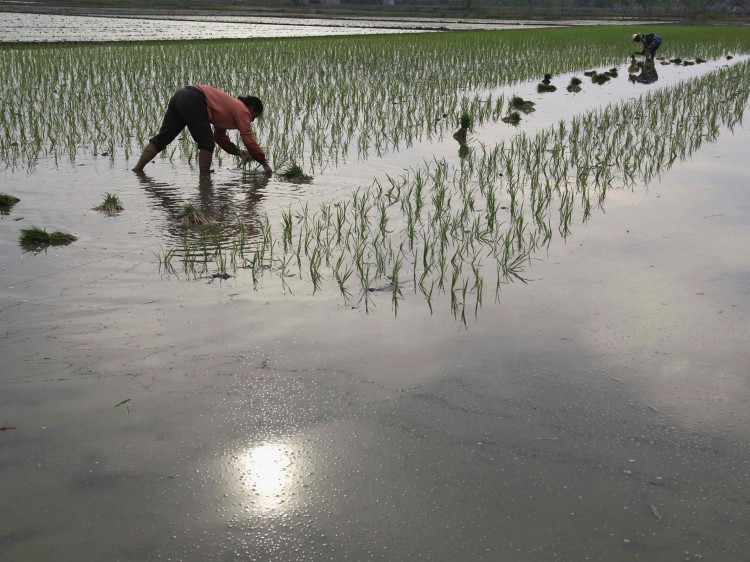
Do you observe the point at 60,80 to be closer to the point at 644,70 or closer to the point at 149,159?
the point at 149,159

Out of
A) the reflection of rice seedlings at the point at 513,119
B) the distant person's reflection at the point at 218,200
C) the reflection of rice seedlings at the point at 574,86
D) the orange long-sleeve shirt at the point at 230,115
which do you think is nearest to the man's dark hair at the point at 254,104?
the orange long-sleeve shirt at the point at 230,115

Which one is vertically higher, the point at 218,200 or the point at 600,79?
the point at 600,79

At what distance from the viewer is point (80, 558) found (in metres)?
1.76

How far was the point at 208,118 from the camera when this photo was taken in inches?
237

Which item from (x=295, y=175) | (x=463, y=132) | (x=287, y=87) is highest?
(x=287, y=87)

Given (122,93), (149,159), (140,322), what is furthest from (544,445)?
(122,93)

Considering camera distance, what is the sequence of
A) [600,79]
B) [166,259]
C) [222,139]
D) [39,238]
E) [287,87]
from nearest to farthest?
[166,259] < [39,238] < [222,139] < [287,87] < [600,79]

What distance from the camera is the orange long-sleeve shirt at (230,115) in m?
5.82

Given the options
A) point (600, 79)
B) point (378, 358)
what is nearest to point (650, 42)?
point (600, 79)

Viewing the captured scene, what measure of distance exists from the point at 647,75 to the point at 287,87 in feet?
23.2

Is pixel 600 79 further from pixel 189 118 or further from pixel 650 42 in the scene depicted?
pixel 189 118

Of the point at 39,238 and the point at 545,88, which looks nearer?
the point at 39,238

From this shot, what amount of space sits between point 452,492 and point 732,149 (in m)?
6.60

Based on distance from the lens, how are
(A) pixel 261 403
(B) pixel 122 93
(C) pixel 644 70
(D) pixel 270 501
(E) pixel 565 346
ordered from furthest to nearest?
(C) pixel 644 70 → (B) pixel 122 93 → (E) pixel 565 346 → (A) pixel 261 403 → (D) pixel 270 501
